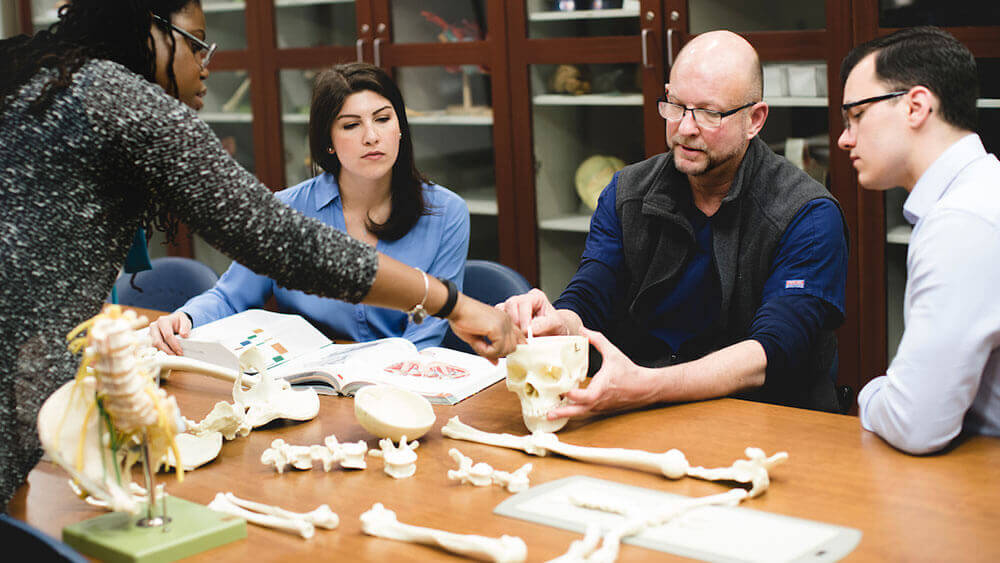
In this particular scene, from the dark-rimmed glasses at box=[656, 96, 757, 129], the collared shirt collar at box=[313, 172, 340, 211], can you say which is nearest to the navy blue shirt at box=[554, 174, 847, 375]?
the dark-rimmed glasses at box=[656, 96, 757, 129]

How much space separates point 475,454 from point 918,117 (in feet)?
2.68

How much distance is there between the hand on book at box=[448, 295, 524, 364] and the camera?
4.80 feet

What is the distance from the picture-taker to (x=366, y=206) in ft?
7.77

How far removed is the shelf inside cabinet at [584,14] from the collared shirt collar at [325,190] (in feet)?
4.09

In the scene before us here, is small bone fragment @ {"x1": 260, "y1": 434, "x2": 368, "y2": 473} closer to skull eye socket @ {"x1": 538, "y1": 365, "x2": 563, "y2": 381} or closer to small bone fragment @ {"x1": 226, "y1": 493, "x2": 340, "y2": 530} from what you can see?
small bone fragment @ {"x1": 226, "y1": 493, "x2": 340, "y2": 530}

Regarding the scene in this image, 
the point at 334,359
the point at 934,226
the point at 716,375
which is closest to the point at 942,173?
the point at 934,226

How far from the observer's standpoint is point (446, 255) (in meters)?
2.33

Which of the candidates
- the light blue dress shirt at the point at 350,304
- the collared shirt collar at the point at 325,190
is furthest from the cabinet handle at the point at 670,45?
the collared shirt collar at the point at 325,190

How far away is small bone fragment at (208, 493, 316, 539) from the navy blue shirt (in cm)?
88

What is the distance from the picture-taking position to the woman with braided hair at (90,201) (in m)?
1.19

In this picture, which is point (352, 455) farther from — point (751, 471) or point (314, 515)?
point (751, 471)

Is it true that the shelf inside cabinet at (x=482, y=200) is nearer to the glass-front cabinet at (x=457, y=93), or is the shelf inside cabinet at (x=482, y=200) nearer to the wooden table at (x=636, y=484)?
the glass-front cabinet at (x=457, y=93)

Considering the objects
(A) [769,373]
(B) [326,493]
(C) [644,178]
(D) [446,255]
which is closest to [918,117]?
(A) [769,373]

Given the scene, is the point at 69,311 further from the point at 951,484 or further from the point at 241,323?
the point at 951,484
